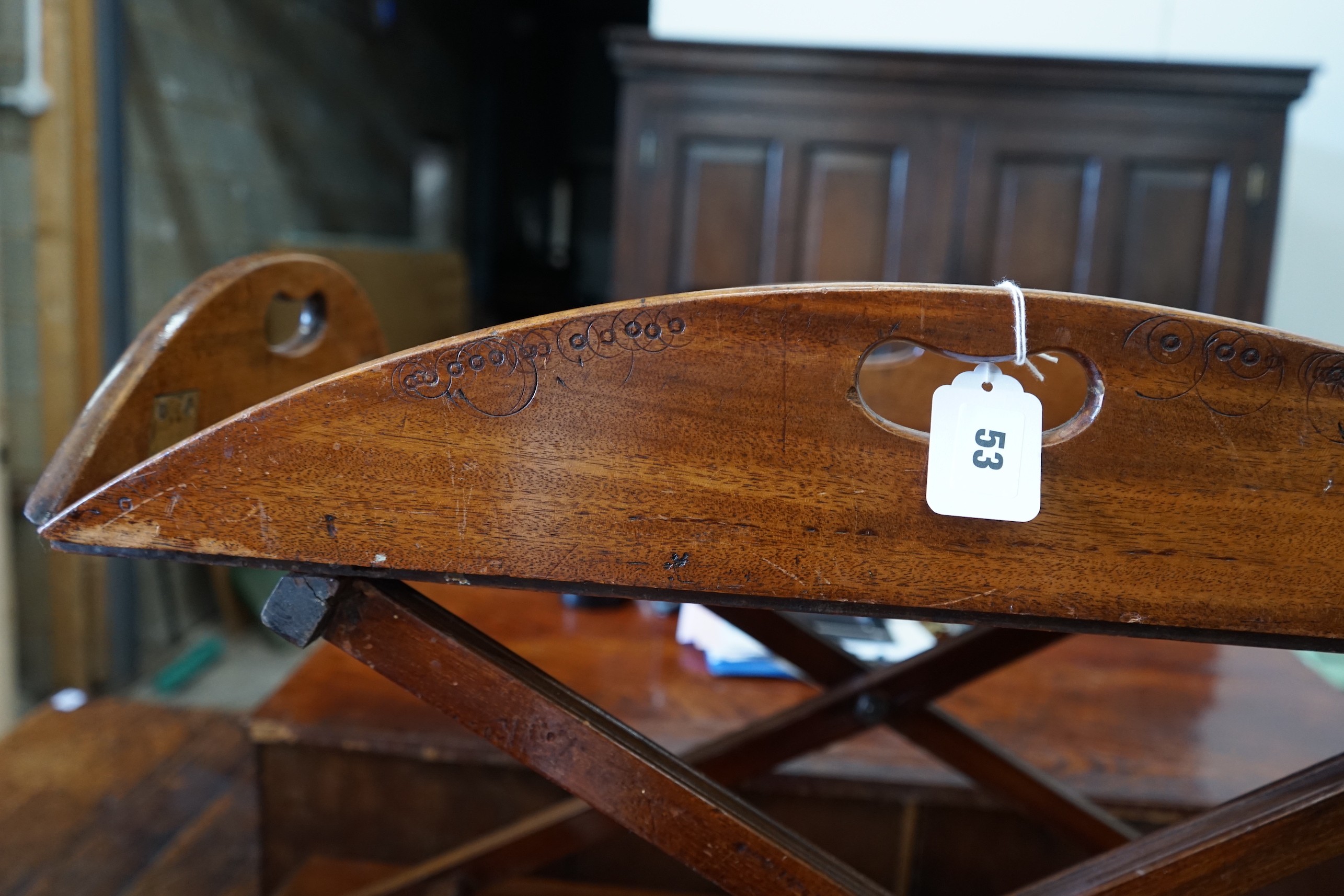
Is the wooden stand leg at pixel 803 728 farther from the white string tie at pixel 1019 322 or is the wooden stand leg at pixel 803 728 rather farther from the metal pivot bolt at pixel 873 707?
the white string tie at pixel 1019 322

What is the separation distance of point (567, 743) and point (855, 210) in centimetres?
197

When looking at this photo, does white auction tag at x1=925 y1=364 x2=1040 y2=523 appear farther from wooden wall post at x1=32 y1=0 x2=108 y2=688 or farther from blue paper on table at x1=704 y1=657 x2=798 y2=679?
wooden wall post at x1=32 y1=0 x2=108 y2=688

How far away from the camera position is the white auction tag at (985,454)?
421 millimetres

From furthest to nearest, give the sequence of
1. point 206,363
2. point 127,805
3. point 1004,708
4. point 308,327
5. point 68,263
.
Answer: point 68,263 → point 127,805 → point 1004,708 → point 308,327 → point 206,363

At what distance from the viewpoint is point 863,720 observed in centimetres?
88

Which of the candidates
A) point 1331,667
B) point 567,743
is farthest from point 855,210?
point 567,743

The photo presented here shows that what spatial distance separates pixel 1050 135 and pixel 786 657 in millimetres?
1760

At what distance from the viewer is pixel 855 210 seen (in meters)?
2.30

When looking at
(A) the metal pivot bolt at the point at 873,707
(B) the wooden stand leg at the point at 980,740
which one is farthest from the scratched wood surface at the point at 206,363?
(A) the metal pivot bolt at the point at 873,707

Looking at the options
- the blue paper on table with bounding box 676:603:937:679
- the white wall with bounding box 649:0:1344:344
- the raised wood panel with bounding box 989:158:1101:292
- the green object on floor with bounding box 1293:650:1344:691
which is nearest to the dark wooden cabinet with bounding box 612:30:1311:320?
the raised wood panel with bounding box 989:158:1101:292

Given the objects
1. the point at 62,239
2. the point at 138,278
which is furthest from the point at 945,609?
the point at 138,278

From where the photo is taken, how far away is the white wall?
2.42 metres

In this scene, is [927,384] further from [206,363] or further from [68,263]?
[68,263]

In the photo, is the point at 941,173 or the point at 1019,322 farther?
the point at 941,173
